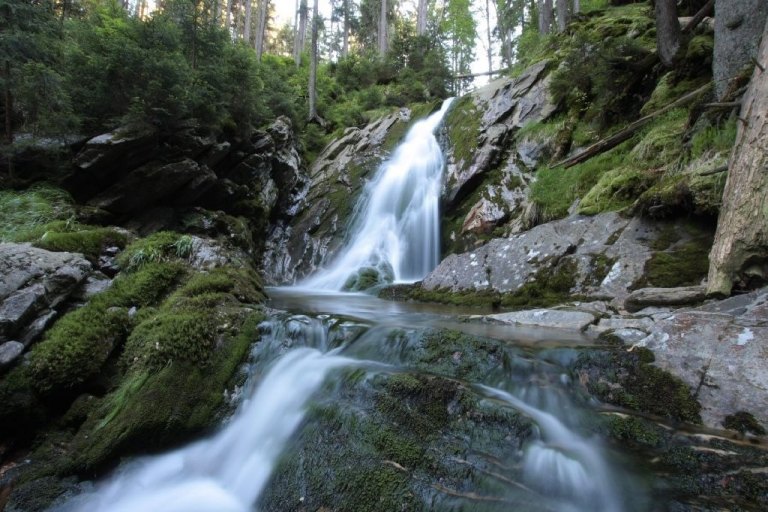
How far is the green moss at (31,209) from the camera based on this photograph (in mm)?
6457

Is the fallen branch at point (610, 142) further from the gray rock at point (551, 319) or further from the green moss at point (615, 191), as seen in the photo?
the gray rock at point (551, 319)

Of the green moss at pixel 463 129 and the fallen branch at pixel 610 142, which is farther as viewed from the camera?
the green moss at pixel 463 129

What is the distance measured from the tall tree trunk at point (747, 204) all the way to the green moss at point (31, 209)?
923cm

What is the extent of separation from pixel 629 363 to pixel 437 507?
175cm

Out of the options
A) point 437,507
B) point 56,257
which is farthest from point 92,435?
point 437,507

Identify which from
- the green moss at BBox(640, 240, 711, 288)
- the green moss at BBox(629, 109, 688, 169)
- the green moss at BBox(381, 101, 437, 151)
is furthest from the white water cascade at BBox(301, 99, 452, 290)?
the green moss at BBox(640, 240, 711, 288)

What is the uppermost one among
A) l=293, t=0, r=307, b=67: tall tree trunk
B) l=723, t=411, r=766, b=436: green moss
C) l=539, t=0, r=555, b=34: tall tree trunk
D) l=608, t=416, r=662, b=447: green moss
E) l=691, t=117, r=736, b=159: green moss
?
l=293, t=0, r=307, b=67: tall tree trunk

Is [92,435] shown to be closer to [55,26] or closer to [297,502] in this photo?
[297,502]

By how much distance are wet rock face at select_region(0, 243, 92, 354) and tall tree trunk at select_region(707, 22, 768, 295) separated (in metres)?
6.93

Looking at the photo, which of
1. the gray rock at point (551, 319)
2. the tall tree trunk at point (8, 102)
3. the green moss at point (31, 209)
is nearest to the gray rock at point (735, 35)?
the gray rock at point (551, 319)

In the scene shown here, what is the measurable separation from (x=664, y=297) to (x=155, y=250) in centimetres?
680

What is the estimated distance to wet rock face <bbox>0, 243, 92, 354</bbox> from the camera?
148 inches

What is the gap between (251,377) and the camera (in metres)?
4.02

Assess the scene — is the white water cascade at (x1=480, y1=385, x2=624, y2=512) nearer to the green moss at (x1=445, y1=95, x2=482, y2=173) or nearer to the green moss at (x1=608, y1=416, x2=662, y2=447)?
the green moss at (x1=608, y1=416, x2=662, y2=447)
